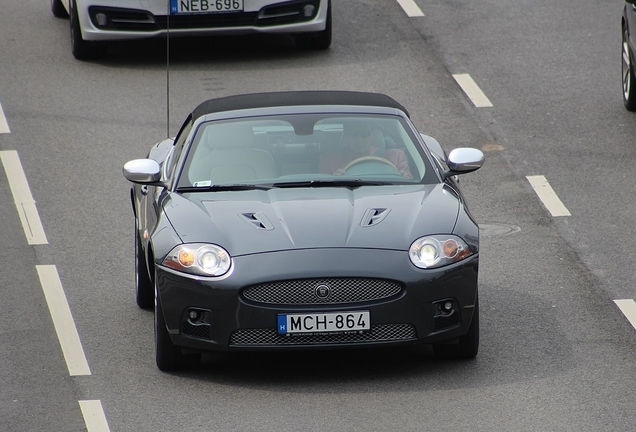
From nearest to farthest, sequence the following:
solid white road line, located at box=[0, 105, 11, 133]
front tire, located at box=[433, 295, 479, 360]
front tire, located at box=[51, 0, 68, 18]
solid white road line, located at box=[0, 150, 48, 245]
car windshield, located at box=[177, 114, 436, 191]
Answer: front tire, located at box=[433, 295, 479, 360] < car windshield, located at box=[177, 114, 436, 191] < solid white road line, located at box=[0, 150, 48, 245] < solid white road line, located at box=[0, 105, 11, 133] < front tire, located at box=[51, 0, 68, 18]

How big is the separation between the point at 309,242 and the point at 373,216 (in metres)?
0.48

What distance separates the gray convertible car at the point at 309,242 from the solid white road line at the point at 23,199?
8.24 feet

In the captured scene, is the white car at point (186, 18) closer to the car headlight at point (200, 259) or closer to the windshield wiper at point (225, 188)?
the windshield wiper at point (225, 188)

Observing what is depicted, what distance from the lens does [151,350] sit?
941 cm

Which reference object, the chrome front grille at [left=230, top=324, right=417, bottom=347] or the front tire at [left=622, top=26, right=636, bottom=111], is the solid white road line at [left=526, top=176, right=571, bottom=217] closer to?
the front tire at [left=622, top=26, right=636, bottom=111]

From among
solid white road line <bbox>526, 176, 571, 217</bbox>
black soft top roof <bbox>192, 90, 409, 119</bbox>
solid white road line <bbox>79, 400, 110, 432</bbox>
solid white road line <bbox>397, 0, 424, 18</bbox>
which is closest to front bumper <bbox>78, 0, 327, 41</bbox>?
solid white road line <bbox>397, 0, 424, 18</bbox>

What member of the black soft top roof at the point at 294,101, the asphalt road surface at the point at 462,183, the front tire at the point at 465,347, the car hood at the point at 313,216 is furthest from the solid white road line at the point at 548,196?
the front tire at the point at 465,347

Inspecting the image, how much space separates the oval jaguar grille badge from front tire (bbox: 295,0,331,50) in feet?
30.5

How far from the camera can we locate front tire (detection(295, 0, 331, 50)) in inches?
686

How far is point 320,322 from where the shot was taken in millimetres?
8406

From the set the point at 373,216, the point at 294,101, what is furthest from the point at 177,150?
the point at 373,216

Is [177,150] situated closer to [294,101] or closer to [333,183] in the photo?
[294,101]

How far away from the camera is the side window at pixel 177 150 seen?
32.1 feet

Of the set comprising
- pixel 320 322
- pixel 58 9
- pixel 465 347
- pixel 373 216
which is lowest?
pixel 58 9
